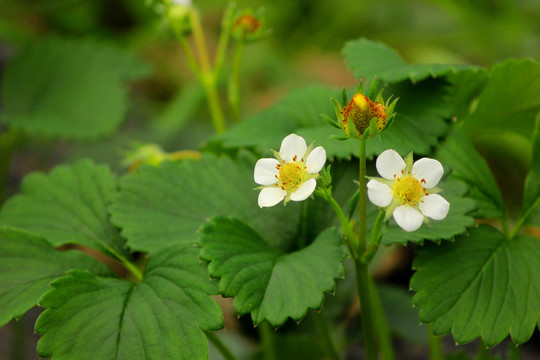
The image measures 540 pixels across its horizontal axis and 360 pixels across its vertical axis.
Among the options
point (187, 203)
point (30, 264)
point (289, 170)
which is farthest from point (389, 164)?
point (30, 264)

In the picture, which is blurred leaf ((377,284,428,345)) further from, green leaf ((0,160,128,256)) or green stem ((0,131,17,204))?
green stem ((0,131,17,204))

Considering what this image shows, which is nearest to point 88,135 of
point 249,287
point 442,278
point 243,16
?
point 243,16

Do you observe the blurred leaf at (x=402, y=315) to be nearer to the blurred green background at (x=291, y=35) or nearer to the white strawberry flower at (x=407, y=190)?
the white strawberry flower at (x=407, y=190)

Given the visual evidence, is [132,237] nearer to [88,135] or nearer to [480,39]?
[88,135]

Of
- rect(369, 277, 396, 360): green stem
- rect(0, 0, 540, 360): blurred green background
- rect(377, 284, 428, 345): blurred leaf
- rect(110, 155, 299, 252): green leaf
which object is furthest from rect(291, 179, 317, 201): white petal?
rect(0, 0, 540, 360): blurred green background

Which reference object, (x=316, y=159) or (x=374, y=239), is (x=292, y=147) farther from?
(x=374, y=239)

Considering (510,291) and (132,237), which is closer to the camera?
(510,291)
